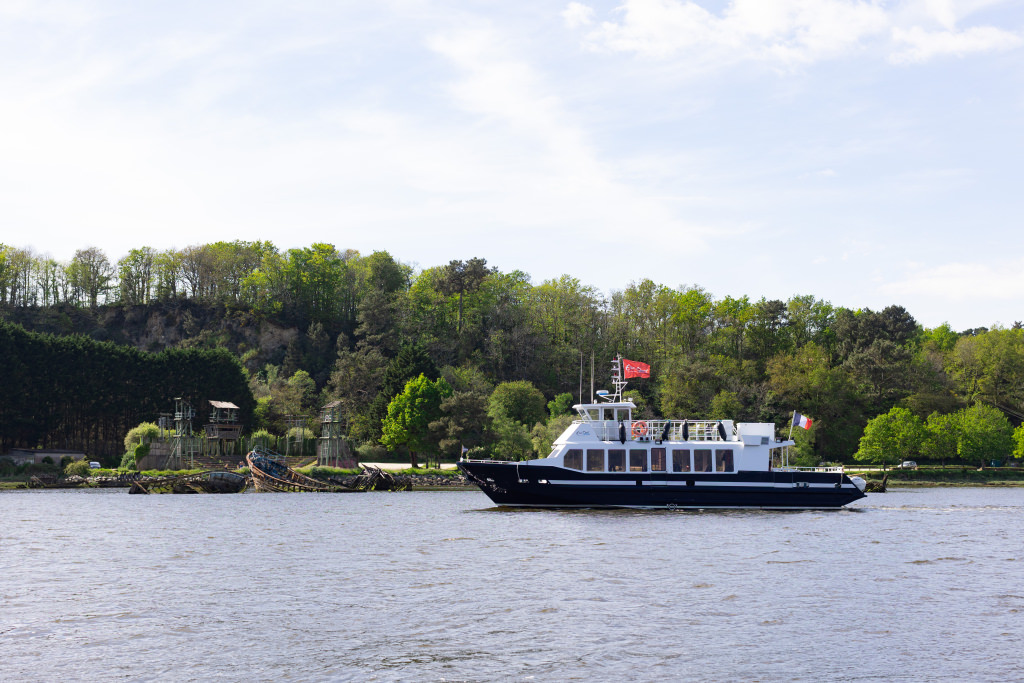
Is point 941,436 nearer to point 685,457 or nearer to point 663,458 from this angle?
point 685,457

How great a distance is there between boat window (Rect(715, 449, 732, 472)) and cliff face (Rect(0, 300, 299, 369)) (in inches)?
4043

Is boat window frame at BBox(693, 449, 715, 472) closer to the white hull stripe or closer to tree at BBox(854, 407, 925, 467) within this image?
the white hull stripe

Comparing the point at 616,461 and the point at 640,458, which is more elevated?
the point at 640,458

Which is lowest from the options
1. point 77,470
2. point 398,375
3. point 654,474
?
point 77,470

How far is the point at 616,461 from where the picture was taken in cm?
5184

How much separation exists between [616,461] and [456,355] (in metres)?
72.9

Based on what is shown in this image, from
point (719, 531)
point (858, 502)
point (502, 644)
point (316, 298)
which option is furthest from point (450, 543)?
point (316, 298)

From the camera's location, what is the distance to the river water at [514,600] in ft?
59.3

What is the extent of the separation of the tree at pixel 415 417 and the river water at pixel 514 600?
46.3m

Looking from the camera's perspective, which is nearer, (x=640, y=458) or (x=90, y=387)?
(x=640, y=458)

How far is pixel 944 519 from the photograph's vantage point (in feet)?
167

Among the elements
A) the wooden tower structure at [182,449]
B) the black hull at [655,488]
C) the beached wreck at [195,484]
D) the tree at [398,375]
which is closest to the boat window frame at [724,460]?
the black hull at [655,488]

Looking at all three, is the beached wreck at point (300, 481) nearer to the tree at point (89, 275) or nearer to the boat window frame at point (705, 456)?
the boat window frame at point (705, 456)

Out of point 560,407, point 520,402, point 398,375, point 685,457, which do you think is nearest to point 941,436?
point 560,407
